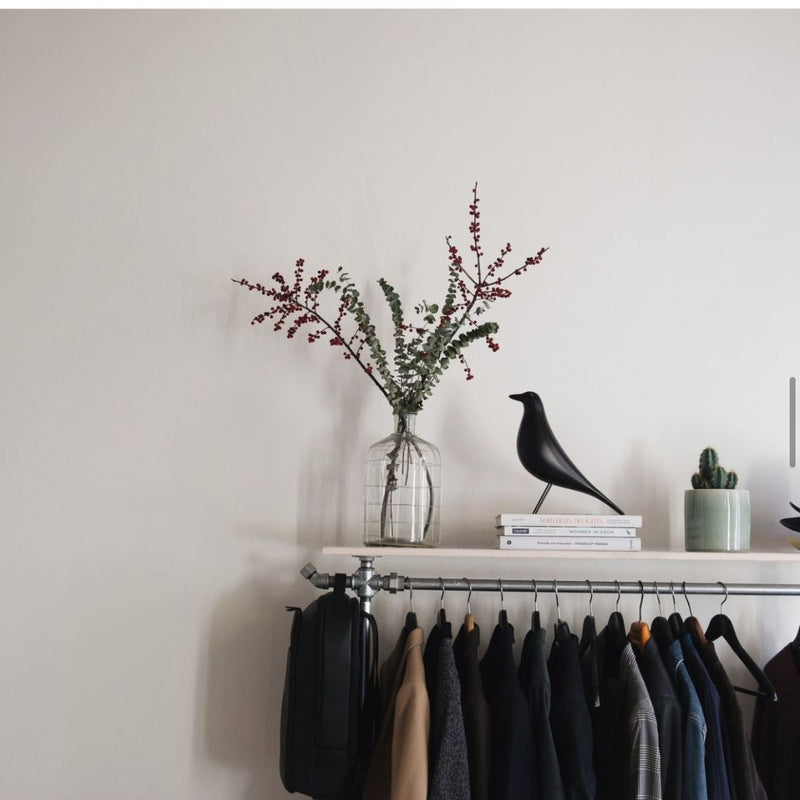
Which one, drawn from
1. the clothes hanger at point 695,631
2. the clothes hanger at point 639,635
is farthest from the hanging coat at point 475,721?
the clothes hanger at point 695,631

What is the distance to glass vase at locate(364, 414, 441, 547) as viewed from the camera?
177 cm

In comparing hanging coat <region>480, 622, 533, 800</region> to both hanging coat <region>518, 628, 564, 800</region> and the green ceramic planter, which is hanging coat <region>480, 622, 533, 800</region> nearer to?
hanging coat <region>518, 628, 564, 800</region>

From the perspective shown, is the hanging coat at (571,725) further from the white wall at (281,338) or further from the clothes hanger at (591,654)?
the white wall at (281,338)

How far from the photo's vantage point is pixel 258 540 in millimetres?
1933

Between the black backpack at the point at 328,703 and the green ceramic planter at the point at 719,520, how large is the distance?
0.73 m

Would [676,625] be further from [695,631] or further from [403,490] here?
[403,490]

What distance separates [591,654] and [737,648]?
1.04ft

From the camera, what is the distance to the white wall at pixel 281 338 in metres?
1.90

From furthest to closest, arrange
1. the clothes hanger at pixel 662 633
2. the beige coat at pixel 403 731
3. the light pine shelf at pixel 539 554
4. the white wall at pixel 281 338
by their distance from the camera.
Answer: the white wall at pixel 281 338
the clothes hanger at pixel 662 633
the light pine shelf at pixel 539 554
the beige coat at pixel 403 731

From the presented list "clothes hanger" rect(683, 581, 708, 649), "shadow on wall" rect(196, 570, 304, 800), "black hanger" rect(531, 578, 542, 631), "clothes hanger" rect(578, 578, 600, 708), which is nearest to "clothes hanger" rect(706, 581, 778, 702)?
"clothes hanger" rect(683, 581, 708, 649)

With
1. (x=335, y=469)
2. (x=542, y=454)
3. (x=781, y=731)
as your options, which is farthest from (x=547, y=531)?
(x=781, y=731)

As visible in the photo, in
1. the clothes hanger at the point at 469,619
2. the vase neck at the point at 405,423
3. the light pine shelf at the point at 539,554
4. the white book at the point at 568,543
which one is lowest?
the clothes hanger at the point at 469,619

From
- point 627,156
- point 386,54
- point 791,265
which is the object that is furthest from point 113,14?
point 791,265

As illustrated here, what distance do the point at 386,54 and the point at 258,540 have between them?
125 cm
